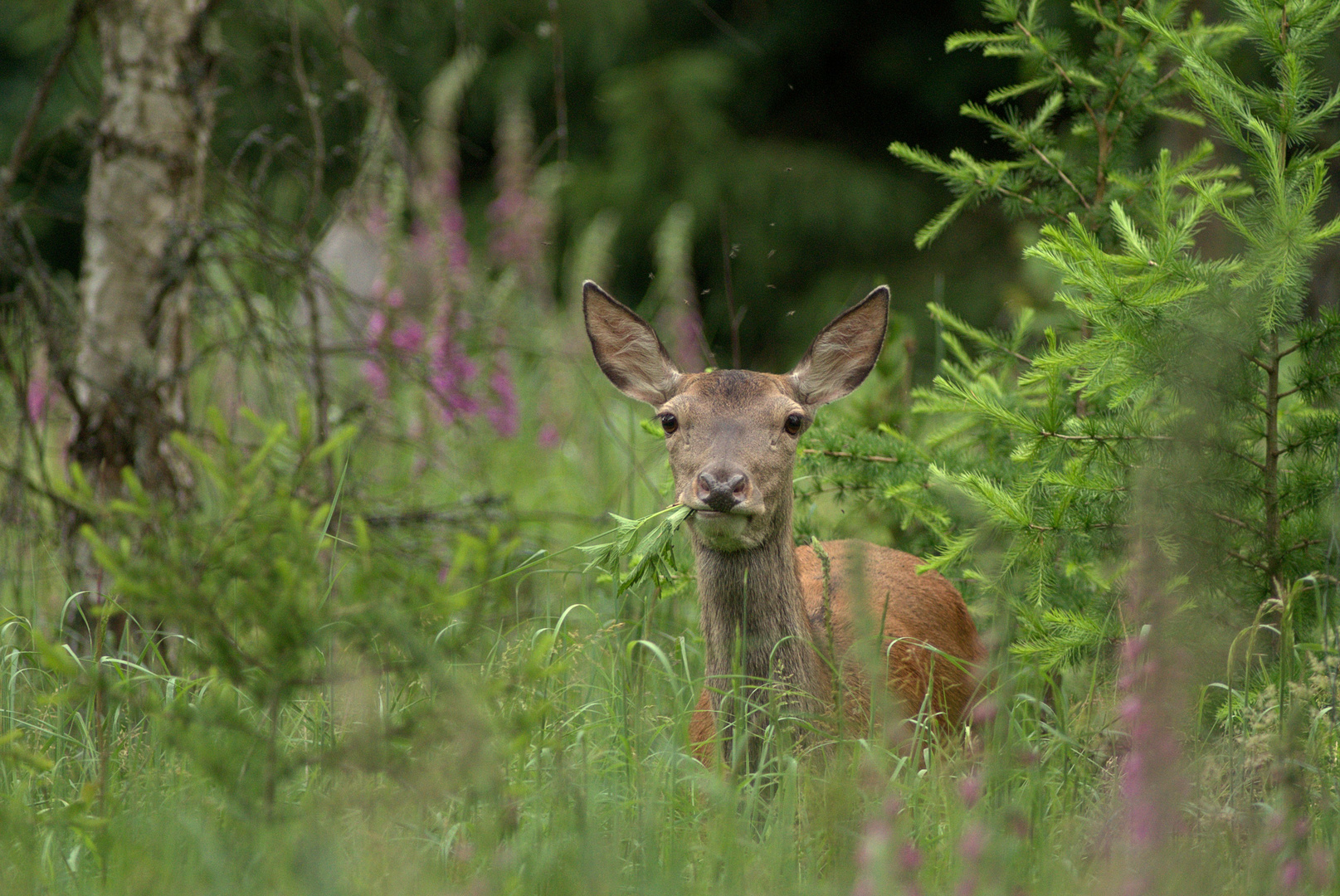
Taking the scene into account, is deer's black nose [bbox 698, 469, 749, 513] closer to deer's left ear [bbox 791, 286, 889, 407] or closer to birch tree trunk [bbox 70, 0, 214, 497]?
deer's left ear [bbox 791, 286, 889, 407]

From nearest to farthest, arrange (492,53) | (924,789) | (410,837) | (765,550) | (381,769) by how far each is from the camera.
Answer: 1. (381,769)
2. (410,837)
3. (924,789)
4. (765,550)
5. (492,53)

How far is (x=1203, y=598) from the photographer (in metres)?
2.90

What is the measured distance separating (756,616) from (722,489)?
0.41 m

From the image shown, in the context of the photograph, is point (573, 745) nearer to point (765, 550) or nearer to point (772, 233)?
point (765, 550)

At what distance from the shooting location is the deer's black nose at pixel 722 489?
9.47 feet

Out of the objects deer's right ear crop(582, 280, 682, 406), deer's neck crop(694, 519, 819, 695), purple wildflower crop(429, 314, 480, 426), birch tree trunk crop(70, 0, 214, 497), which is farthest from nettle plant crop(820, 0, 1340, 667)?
purple wildflower crop(429, 314, 480, 426)

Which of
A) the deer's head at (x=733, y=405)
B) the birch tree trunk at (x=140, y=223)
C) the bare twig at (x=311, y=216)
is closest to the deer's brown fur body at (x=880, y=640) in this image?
the deer's head at (x=733, y=405)

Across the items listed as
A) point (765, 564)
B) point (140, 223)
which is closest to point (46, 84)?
point (140, 223)

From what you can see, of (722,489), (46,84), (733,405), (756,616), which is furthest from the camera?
(46,84)

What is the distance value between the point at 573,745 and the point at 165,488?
1913 millimetres

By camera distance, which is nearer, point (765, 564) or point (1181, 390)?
point (1181, 390)

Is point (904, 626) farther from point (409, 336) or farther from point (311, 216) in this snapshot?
point (409, 336)

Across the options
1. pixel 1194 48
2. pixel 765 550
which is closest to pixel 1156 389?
pixel 1194 48

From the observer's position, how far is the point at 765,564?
124 inches
